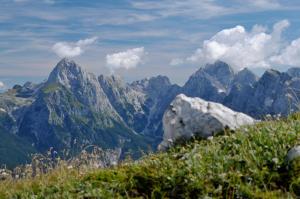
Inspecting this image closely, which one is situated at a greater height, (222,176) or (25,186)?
(222,176)

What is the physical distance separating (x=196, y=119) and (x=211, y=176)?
722 cm

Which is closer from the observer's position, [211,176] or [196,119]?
[211,176]

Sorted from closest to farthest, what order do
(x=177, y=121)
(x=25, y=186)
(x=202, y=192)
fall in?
(x=202, y=192)
(x=25, y=186)
(x=177, y=121)

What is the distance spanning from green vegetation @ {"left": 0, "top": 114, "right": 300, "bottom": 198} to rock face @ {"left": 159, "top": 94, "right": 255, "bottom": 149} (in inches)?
142

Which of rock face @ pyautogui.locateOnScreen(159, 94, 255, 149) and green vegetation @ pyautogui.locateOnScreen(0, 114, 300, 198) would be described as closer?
green vegetation @ pyautogui.locateOnScreen(0, 114, 300, 198)

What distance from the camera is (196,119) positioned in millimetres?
17297

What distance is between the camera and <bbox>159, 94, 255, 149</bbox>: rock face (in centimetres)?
1656

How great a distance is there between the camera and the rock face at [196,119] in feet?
54.3

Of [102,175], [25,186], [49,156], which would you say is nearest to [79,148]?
[49,156]

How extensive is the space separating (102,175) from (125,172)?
0.53 meters

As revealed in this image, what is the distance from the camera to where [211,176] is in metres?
10.1

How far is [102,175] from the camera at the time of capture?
11.9 metres

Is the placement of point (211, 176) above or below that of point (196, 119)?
above

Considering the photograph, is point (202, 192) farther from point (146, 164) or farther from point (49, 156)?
point (49, 156)
